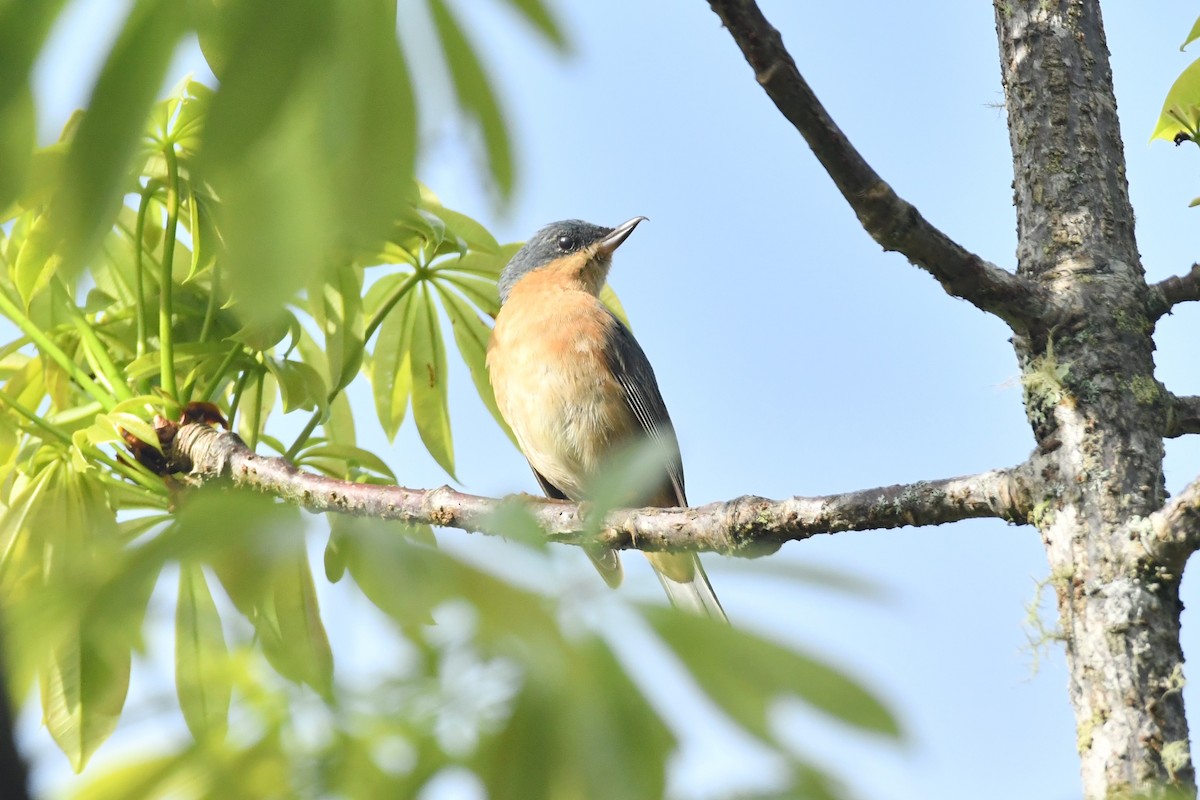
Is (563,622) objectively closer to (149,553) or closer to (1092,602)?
(149,553)

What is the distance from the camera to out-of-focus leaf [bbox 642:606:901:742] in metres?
0.76

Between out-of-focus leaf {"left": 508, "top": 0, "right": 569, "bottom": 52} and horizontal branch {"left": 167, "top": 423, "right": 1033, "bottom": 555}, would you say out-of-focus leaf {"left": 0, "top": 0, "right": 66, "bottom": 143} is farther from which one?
horizontal branch {"left": 167, "top": 423, "right": 1033, "bottom": 555}

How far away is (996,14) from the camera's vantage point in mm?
2713

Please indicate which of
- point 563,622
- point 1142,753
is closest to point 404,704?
point 563,622

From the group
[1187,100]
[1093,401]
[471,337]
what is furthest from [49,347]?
[1187,100]

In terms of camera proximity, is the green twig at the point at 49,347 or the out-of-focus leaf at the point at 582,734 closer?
the out-of-focus leaf at the point at 582,734

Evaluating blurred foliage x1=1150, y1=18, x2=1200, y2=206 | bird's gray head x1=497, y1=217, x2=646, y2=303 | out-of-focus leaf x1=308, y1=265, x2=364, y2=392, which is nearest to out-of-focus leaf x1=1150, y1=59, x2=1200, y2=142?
blurred foliage x1=1150, y1=18, x2=1200, y2=206

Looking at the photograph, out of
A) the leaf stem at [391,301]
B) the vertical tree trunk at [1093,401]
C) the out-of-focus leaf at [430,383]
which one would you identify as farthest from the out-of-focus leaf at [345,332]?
the vertical tree trunk at [1093,401]

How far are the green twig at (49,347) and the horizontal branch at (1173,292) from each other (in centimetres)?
282

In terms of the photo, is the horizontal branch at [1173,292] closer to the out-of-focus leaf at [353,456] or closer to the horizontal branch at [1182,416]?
the horizontal branch at [1182,416]

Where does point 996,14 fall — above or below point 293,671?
above

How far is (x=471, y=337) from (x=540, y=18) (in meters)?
3.73

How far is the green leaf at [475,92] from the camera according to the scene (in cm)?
81

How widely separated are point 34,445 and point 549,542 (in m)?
3.29
